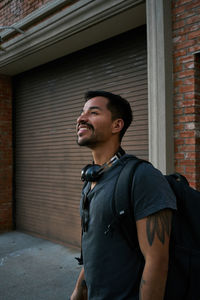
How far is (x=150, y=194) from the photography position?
145 cm

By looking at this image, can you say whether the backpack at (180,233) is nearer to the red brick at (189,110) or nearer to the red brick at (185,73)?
the red brick at (189,110)

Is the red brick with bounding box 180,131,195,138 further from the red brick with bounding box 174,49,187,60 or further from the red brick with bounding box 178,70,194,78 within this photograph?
the red brick with bounding box 174,49,187,60

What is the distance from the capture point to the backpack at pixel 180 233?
148 cm

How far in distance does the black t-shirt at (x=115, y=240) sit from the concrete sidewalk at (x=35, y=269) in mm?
2948

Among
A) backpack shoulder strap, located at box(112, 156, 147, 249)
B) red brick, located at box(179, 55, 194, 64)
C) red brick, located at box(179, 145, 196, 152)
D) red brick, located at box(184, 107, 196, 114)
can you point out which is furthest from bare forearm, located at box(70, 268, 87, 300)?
red brick, located at box(179, 55, 194, 64)

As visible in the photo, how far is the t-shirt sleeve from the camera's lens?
4.69ft

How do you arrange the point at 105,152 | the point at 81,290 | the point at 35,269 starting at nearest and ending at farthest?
the point at 105,152, the point at 81,290, the point at 35,269

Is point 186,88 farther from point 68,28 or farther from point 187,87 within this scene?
point 68,28

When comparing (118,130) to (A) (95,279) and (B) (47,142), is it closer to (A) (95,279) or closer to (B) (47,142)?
(A) (95,279)

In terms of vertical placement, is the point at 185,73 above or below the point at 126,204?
above

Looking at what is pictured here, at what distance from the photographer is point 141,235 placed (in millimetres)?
1481

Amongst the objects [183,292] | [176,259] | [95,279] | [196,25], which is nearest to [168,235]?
[176,259]

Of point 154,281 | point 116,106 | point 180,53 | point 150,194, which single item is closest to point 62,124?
point 180,53

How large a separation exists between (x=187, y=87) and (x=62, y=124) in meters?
3.67
